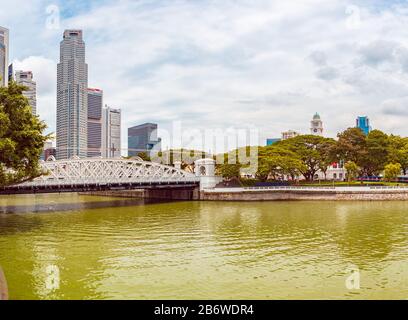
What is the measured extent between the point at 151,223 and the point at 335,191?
1134 inches

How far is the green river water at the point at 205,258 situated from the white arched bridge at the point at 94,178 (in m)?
9.60

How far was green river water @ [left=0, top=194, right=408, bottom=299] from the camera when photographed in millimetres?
14211

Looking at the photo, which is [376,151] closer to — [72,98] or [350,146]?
[350,146]

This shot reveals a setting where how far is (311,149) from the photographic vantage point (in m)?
73.6

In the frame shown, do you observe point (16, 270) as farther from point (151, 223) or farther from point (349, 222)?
point (349, 222)

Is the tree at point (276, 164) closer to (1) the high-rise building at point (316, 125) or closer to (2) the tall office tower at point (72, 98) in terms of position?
(1) the high-rise building at point (316, 125)

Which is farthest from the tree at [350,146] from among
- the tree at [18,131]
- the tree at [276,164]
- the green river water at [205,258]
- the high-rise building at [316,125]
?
the high-rise building at [316,125]

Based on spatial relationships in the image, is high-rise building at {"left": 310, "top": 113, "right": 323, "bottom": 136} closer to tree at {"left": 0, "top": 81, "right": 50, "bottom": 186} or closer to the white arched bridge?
the white arched bridge

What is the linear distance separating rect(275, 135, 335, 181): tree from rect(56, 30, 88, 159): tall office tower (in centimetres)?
11420

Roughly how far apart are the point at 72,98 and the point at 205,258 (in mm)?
172614

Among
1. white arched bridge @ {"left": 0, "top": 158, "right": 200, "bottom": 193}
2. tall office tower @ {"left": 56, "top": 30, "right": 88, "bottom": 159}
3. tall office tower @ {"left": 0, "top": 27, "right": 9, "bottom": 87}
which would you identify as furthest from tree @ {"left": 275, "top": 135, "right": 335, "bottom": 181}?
tall office tower @ {"left": 56, "top": 30, "right": 88, "bottom": 159}

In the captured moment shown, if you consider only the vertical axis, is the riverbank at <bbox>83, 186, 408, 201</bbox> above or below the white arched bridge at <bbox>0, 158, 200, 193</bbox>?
below

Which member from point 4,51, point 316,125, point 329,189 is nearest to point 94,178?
point 329,189

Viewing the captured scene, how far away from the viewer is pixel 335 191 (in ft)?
169
